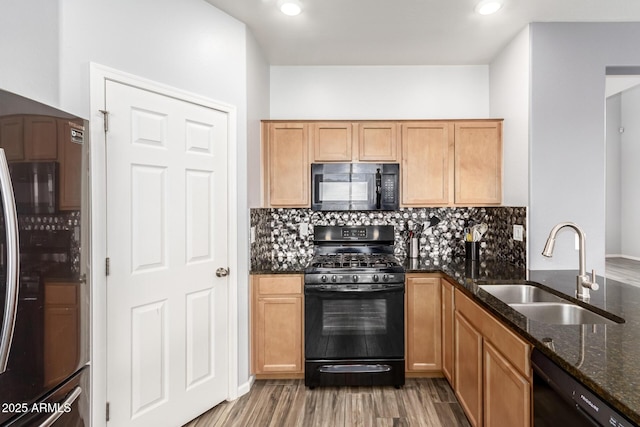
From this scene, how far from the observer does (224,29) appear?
7.75ft

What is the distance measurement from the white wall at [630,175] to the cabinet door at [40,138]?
27.6ft

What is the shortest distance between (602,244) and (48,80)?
3637mm

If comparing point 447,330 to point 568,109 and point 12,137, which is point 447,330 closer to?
point 568,109

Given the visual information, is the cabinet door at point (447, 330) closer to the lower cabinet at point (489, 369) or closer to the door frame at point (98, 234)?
the lower cabinet at point (489, 369)

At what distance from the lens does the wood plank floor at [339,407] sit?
7.13 feet

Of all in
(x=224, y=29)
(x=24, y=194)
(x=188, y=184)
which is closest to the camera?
(x=24, y=194)

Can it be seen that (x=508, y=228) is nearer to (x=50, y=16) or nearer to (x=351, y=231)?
(x=351, y=231)

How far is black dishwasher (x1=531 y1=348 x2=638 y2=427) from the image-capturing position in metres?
0.93

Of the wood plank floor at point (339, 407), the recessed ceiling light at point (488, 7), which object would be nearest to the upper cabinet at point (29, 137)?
the wood plank floor at point (339, 407)

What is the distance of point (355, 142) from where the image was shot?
2.93 m

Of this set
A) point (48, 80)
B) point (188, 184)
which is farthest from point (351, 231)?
point (48, 80)

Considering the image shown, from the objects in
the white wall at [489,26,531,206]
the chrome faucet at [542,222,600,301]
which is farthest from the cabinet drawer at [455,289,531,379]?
the white wall at [489,26,531,206]

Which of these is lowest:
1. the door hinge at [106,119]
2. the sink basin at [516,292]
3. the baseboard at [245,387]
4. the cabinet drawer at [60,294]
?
the baseboard at [245,387]

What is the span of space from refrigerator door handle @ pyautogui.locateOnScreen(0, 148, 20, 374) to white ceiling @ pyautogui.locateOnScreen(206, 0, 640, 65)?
6.02 ft
